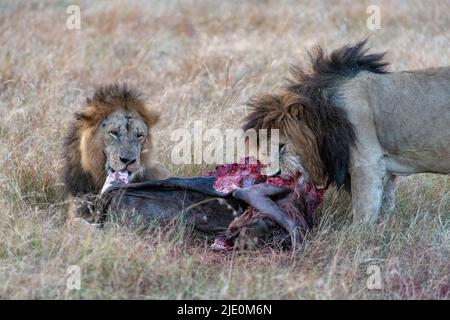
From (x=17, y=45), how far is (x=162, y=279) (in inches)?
209

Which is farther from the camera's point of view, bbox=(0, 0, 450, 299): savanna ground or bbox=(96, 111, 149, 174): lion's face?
bbox=(96, 111, 149, 174): lion's face

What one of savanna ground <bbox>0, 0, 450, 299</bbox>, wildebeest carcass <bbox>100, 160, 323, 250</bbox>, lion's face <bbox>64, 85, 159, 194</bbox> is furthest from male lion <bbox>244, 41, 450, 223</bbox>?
lion's face <bbox>64, 85, 159, 194</bbox>

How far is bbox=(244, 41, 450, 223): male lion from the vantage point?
183 inches

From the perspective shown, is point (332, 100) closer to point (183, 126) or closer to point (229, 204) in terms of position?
point (229, 204)

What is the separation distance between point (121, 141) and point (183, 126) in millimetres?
1679

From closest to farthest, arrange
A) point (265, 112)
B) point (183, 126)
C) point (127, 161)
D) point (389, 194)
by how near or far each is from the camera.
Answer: point (127, 161)
point (265, 112)
point (389, 194)
point (183, 126)

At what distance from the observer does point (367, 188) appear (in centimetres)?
468

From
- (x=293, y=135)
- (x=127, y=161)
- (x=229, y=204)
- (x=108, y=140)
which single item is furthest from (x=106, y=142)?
(x=293, y=135)

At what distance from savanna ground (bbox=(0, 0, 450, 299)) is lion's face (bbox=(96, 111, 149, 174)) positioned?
408mm

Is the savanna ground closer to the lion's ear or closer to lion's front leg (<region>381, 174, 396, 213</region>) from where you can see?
lion's front leg (<region>381, 174, 396, 213</region>)

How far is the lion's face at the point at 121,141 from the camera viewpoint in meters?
→ 4.61

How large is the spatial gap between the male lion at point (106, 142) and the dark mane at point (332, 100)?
0.90 m

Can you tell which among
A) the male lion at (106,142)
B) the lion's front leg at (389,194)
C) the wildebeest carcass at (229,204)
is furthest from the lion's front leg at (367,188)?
the male lion at (106,142)
